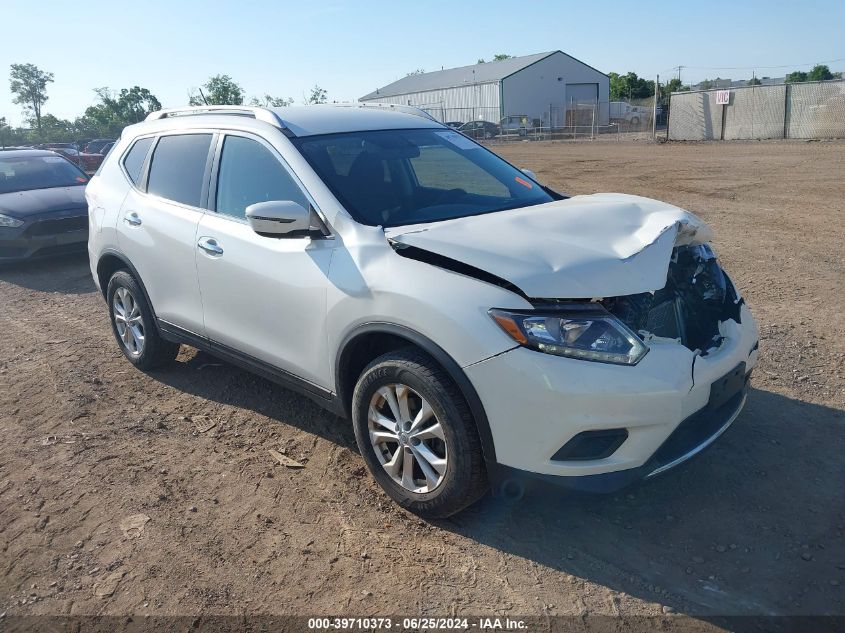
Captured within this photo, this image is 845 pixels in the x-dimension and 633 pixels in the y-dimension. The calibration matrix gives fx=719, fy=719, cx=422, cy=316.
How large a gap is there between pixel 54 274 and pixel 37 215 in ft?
2.63

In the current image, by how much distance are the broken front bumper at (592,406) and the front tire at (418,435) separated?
167 mm

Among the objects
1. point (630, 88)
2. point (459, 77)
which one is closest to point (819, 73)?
point (630, 88)

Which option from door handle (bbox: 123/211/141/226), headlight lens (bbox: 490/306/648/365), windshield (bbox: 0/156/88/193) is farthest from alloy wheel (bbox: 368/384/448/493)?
windshield (bbox: 0/156/88/193)

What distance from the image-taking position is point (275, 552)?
Answer: 3.33 metres

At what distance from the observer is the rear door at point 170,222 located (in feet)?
15.2

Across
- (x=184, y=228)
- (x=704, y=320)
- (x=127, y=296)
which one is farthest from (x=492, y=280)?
(x=127, y=296)

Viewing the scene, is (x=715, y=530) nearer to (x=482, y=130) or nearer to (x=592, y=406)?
(x=592, y=406)

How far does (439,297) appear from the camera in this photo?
3.14 metres

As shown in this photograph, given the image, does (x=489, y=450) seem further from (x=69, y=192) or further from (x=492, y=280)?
(x=69, y=192)

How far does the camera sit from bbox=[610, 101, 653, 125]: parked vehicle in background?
47969mm

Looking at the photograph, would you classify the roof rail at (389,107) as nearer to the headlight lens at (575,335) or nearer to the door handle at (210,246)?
the door handle at (210,246)

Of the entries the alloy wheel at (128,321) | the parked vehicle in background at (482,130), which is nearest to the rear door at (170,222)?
the alloy wheel at (128,321)

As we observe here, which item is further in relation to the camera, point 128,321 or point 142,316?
point 128,321

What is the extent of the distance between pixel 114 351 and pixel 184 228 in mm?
2185
